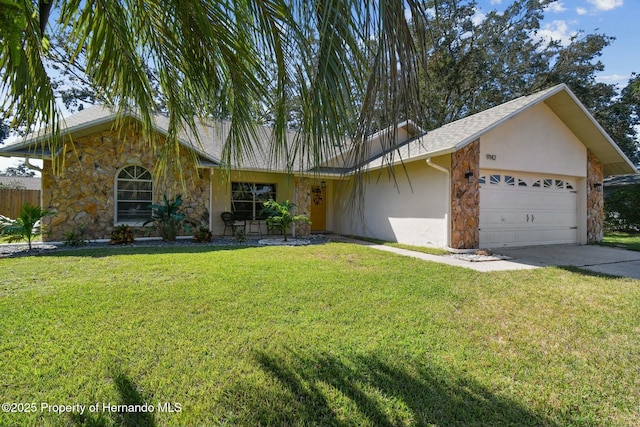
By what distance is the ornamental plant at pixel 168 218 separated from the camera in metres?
10.2

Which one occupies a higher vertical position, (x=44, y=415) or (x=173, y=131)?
(x=173, y=131)

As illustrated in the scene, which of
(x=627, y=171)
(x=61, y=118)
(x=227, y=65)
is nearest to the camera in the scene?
(x=227, y=65)

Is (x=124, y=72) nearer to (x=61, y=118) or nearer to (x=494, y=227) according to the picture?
(x=61, y=118)

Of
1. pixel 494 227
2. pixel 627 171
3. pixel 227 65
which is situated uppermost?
pixel 627 171

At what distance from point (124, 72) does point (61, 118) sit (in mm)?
474

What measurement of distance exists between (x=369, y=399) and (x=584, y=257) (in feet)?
31.0

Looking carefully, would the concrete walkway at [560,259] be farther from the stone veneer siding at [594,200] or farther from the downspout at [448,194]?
the stone veneer siding at [594,200]

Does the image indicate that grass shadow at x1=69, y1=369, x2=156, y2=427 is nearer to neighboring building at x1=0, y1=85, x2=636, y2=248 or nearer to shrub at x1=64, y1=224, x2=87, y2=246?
neighboring building at x1=0, y1=85, x2=636, y2=248

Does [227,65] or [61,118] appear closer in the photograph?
[227,65]

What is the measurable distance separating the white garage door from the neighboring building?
4cm

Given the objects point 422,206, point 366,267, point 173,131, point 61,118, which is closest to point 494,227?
point 422,206

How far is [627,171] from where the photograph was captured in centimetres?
1212

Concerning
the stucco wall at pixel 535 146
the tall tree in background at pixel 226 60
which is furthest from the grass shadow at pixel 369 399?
the stucco wall at pixel 535 146

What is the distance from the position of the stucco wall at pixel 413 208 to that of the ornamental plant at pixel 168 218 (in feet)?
17.1
